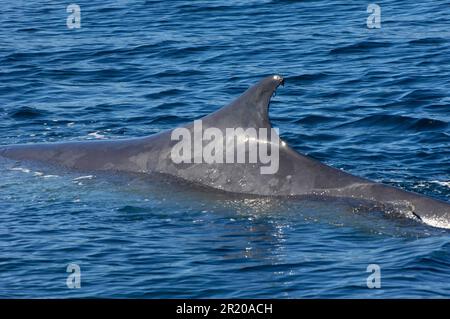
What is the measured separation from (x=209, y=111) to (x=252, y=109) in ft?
27.8

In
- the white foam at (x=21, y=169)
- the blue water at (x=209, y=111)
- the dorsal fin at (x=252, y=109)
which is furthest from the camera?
the white foam at (x=21, y=169)

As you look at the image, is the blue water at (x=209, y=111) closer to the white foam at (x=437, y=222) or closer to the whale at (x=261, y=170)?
the white foam at (x=437, y=222)

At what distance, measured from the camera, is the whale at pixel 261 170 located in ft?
Answer: 53.1

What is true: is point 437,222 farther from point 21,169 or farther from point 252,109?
point 21,169

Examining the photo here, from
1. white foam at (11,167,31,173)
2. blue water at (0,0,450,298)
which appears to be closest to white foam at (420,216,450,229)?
blue water at (0,0,450,298)

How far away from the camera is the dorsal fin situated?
1653 cm

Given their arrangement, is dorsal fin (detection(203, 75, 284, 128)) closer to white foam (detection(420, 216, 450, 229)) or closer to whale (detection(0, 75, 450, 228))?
whale (detection(0, 75, 450, 228))

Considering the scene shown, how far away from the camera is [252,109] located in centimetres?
1670

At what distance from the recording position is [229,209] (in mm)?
16594

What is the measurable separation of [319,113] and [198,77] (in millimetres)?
4819

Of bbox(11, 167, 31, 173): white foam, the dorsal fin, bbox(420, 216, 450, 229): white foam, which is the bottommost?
bbox(420, 216, 450, 229): white foam

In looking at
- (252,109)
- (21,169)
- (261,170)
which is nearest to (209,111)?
(21,169)

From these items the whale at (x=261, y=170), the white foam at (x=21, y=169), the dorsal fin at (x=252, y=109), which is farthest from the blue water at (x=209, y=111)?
Answer: the dorsal fin at (x=252, y=109)

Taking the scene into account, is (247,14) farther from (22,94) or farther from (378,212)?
(378,212)
